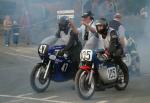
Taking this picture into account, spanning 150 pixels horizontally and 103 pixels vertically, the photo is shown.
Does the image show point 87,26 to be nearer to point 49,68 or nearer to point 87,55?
point 49,68

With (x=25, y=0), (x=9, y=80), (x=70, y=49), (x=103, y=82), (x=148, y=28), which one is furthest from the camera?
(x=148, y=28)

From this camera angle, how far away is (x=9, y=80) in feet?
38.7

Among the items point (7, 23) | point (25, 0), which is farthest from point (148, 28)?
point (25, 0)

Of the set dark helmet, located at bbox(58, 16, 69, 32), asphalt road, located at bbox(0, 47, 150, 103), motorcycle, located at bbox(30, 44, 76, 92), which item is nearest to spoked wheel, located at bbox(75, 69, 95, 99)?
asphalt road, located at bbox(0, 47, 150, 103)

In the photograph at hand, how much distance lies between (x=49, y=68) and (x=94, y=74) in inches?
40.7

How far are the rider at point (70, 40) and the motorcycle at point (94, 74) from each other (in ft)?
2.39

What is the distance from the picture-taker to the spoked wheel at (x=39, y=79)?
991 cm

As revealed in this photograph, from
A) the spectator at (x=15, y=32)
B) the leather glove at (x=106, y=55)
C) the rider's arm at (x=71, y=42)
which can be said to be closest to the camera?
the leather glove at (x=106, y=55)

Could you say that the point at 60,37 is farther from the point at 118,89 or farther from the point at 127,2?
the point at 127,2

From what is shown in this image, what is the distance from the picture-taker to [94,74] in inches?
379

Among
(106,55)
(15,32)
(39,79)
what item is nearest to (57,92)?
(39,79)

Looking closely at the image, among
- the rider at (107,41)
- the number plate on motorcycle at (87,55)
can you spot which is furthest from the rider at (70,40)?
the number plate on motorcycle at (87,55)

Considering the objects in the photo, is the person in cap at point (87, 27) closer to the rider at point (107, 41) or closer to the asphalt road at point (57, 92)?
the rider at point (107, 41)

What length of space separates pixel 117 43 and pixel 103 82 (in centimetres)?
89
